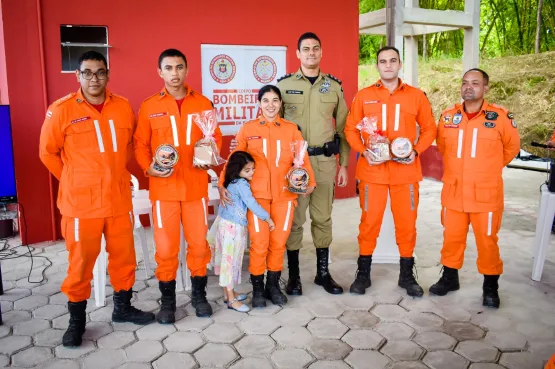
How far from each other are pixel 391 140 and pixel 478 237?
0.95 meters

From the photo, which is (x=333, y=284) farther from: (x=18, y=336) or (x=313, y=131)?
(x=18, y=336)

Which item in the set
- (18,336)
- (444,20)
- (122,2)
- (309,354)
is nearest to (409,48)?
(444,20)

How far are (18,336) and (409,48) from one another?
685 centimetres

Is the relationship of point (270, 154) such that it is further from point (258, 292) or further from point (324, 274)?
point (324, 274)

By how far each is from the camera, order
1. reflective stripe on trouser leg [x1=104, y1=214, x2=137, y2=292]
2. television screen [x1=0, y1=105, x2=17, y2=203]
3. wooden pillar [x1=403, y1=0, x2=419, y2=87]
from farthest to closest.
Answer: wooden pillar [x1=403, y1=0, x2=419, y2=87] < television screen [x1=0, y1=105, x2=17, y2=203] < reflective stripe on trouser leg [x1=104, y1=214, x2=137, y2=292]

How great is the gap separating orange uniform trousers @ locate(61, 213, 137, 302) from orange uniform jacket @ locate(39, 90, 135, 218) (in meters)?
0.07

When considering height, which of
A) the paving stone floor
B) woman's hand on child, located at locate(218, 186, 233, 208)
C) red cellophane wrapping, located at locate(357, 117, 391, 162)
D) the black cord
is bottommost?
the paving stone floor

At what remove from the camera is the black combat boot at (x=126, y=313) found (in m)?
3.39

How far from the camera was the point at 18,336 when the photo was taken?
3.26m

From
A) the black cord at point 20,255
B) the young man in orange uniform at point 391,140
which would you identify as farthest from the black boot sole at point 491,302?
the black cord at point 20,255

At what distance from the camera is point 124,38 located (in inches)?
217

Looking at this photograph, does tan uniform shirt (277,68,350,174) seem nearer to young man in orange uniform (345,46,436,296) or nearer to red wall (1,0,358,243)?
young man in orange uniform (345,46,436,296)

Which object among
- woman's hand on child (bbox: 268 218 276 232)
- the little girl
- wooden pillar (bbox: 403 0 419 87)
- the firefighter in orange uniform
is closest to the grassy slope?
wooden pillar (bbox: 403 0 419 87)

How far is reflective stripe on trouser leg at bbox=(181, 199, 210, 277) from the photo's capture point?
3420mm
